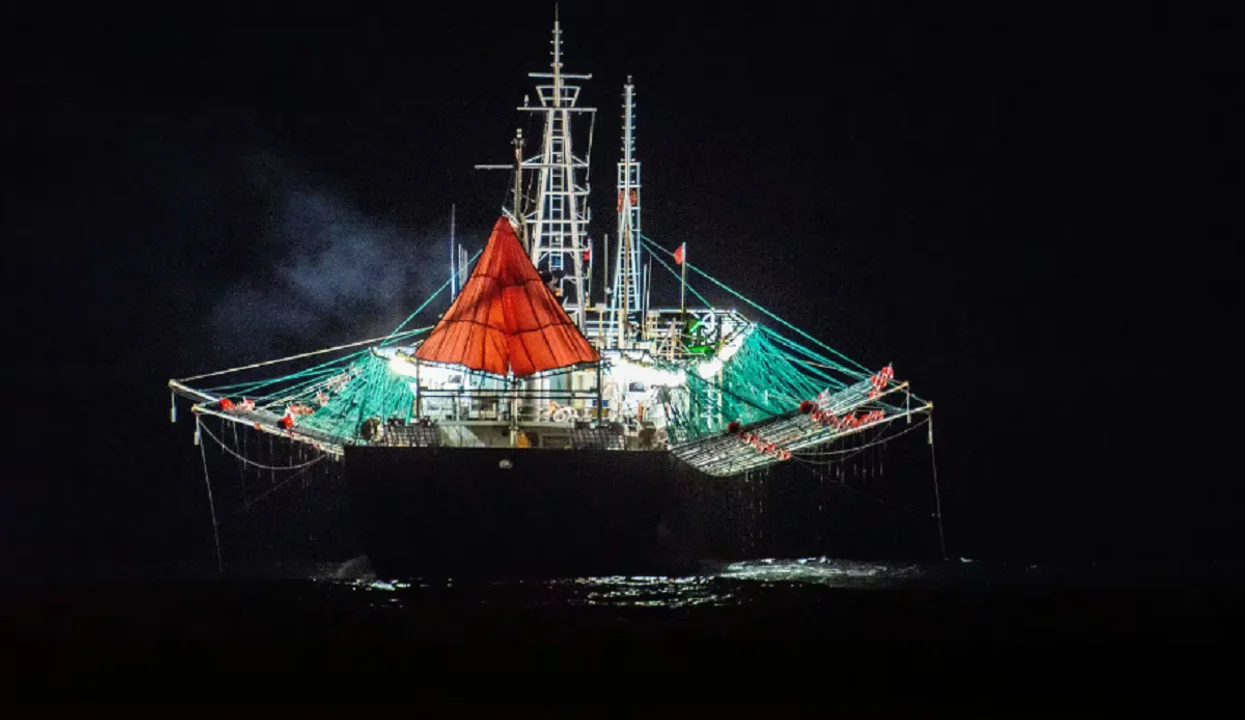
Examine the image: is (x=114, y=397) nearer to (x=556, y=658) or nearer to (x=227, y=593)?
(x=227, y=593)

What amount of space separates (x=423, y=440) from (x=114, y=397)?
139ft

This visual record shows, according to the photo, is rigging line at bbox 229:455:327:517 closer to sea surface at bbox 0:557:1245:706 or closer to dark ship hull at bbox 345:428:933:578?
dark ship hull at bbox 345:428:933:578

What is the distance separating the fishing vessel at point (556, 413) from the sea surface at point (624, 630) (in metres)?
1.97

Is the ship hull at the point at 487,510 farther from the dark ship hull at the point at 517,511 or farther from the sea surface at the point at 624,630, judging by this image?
the sea surface at the point at 624,630

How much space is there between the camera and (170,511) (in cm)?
6725

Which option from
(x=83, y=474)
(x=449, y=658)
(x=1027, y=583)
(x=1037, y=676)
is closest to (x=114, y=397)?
Answer: (x=83, y=474)

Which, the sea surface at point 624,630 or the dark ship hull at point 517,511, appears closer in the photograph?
the sea surface at point 624,630

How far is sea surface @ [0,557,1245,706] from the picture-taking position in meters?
31.1

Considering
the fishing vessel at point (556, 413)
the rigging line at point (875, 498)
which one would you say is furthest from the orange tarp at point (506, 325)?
the rigging line at point (875, 498)

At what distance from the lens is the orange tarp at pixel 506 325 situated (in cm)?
5141

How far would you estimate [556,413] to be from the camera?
171ft

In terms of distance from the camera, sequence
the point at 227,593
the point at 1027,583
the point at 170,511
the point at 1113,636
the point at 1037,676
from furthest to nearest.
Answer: the point at 170,511
the point at 1027,583
the point at 227,593
the point at 1113,636
the point at 1037,676

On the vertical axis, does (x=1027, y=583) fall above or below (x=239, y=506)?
below

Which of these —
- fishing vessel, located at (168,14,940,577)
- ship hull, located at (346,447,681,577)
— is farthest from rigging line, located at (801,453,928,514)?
ship hull, located at (346,447,681,577)
